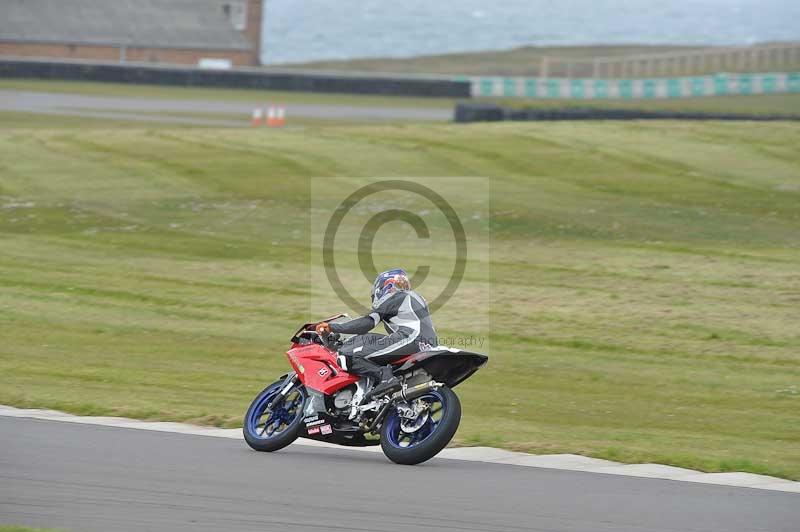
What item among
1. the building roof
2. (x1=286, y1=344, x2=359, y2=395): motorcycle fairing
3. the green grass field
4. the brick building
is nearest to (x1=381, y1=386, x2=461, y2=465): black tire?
(x1=286, y1=344, x2=359, y2=395): motorcycle fairing

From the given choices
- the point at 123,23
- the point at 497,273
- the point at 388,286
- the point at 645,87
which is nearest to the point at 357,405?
the point at 388,286

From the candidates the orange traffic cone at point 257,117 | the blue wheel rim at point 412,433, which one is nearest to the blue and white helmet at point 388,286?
the blue wheel rim at point 412,433

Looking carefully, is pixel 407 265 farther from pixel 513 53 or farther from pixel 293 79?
pixel 513 53

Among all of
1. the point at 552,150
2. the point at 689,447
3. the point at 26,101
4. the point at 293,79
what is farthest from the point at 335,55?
the point at 689,447

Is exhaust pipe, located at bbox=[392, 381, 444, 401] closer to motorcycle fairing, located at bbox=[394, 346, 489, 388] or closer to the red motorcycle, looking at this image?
the red motorcycle

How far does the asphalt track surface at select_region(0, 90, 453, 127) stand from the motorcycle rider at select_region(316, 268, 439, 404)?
31.4 m

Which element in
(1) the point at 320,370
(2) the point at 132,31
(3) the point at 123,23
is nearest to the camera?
(1) the point at 320,370

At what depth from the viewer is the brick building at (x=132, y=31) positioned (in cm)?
8069

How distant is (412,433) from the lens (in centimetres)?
970

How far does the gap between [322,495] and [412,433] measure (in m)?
1.43

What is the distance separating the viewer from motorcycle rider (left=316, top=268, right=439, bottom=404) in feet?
32.4

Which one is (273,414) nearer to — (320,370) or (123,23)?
(320,370)

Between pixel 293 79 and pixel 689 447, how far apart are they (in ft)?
148

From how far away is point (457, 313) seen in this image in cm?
1817
